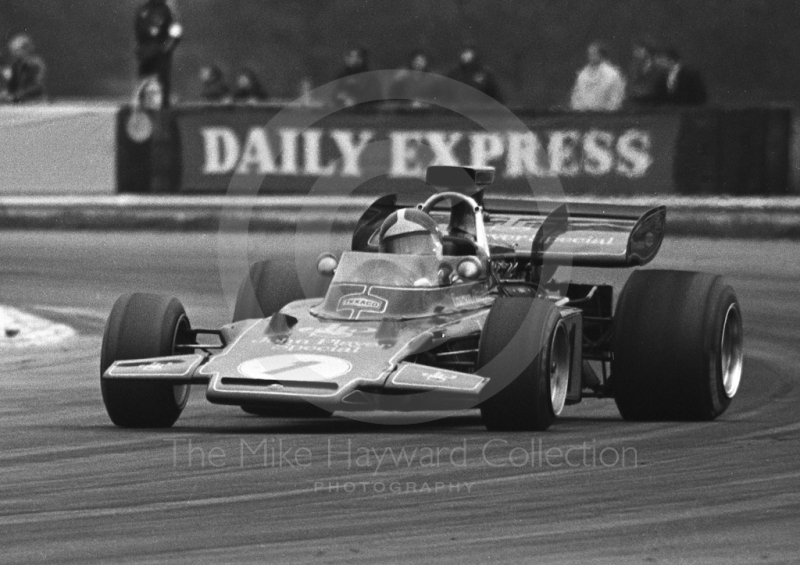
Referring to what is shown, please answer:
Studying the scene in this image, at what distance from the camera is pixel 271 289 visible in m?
11.0

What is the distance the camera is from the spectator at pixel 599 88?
23172 mm

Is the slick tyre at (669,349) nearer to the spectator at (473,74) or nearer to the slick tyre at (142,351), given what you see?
the slick tyre at (142,351)

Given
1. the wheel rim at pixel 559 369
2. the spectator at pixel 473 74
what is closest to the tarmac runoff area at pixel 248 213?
the spectator at pixel 473 74

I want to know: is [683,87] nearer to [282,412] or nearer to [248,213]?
[248,213]

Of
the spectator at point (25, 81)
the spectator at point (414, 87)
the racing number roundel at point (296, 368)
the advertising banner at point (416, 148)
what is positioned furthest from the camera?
the spectator at point (25, 81)

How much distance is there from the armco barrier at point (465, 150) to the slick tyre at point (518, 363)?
12786 millimetres

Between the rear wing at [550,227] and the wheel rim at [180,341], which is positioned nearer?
the wheel rim at [180,341]

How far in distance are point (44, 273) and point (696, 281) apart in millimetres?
10308

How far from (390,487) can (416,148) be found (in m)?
15.4

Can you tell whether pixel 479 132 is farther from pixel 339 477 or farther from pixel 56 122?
pixel 339 477

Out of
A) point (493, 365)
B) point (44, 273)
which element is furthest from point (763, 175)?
point (493, 365)

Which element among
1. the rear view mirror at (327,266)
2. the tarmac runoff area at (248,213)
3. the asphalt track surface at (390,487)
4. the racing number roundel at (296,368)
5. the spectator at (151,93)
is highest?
the spectator at (151,93)

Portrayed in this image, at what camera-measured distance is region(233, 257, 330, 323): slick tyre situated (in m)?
10.9

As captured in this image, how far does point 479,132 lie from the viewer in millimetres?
22734
